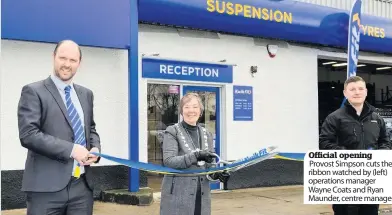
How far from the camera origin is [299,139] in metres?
11.9

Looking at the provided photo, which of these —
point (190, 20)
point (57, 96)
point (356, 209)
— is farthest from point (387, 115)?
point (57, 96)

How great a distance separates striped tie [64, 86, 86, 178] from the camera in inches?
137

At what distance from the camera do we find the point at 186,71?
400 inches

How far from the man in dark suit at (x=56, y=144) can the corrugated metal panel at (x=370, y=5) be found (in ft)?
31.0

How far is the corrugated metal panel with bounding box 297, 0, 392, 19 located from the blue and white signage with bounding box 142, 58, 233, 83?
2978 mm

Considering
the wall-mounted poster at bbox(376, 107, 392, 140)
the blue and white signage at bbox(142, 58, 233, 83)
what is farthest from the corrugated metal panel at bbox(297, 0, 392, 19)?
the blue and white signage at bbox(142, 58, 233, 83)

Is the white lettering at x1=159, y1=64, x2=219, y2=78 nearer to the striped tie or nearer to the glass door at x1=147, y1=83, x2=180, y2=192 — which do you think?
the glass door at x1=147, y1=83, x2=180, y2=192

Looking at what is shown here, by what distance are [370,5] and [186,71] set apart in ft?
19.9

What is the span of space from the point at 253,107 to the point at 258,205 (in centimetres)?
265

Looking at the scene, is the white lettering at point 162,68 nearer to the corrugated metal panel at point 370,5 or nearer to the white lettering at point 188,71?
the white lettering at point 188,71

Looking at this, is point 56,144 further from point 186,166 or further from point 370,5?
point 370,5

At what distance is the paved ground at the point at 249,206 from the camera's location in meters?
8.22

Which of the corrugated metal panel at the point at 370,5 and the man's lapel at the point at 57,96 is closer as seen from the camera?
the man's lapel at the point at 57,96

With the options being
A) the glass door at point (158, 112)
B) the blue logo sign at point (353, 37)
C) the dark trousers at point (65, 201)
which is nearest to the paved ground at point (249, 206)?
the glass door at point (158, 112)
